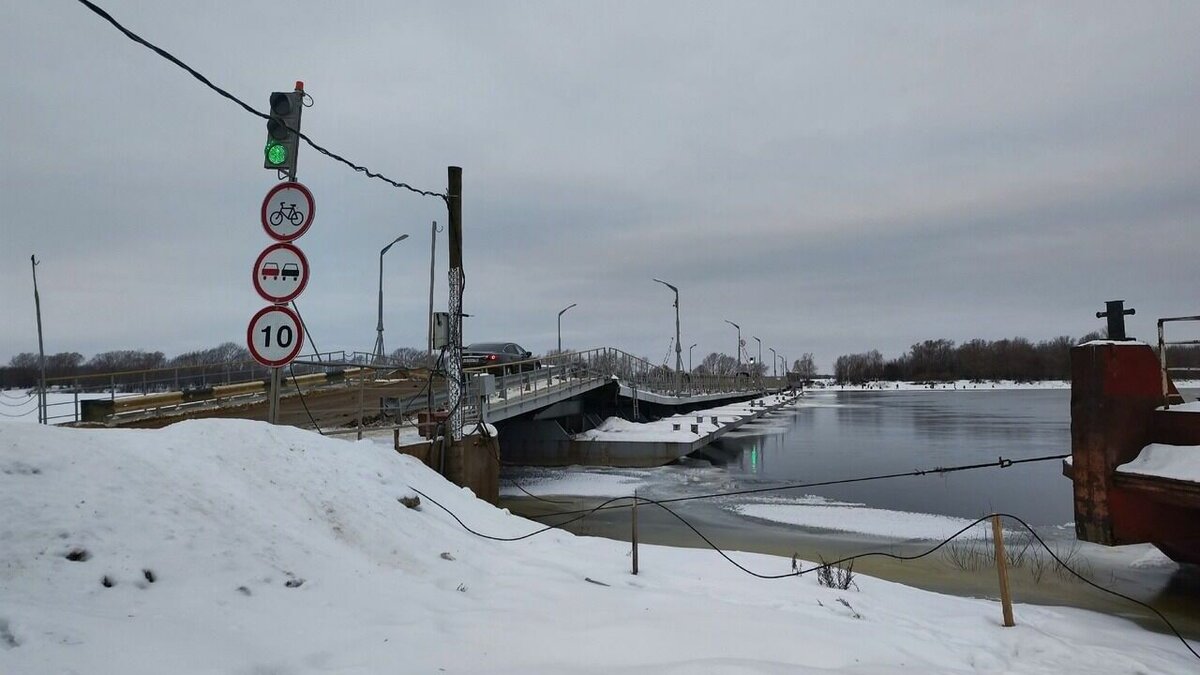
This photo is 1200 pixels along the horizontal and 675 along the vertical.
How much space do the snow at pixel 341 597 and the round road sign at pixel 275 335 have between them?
2.51 feet

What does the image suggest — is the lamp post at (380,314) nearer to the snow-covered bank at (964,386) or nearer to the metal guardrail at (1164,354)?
the metal guardrail at (1164,354)

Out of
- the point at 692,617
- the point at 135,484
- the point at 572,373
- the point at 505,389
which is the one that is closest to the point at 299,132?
the point at 135,484

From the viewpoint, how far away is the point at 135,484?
199 inches

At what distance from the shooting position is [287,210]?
7.10m

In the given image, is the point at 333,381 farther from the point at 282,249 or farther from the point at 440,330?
the point at 282,249

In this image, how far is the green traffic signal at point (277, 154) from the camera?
7.13 m

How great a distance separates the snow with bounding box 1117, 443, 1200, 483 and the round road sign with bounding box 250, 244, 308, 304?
1032 centimetres

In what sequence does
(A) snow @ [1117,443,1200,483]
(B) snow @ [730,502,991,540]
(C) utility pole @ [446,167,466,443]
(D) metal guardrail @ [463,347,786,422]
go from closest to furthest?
1. (A) snow @ [1117,443,1200,483]
2. (C) utility pole @ [446,167,466,443]
3. (B) snow @ [730,502,991,540]
4. (D) metal guardrail @ [463,347,786,422]

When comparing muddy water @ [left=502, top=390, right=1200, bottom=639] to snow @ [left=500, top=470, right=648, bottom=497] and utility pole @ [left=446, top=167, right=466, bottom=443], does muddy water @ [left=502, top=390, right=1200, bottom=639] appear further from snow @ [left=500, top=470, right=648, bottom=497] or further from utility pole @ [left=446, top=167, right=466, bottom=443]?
utility pole @ [left=446, top=167, right=466, bottom=443]

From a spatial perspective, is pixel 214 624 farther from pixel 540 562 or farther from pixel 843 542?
pixel 843 542

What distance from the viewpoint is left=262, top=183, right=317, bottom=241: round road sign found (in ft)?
23.2

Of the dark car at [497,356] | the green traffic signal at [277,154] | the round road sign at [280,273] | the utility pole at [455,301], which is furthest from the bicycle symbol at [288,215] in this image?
the dark car at [497,356]

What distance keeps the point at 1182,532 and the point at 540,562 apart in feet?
28.7

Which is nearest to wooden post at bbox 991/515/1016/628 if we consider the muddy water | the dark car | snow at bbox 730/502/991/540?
the muddy water
